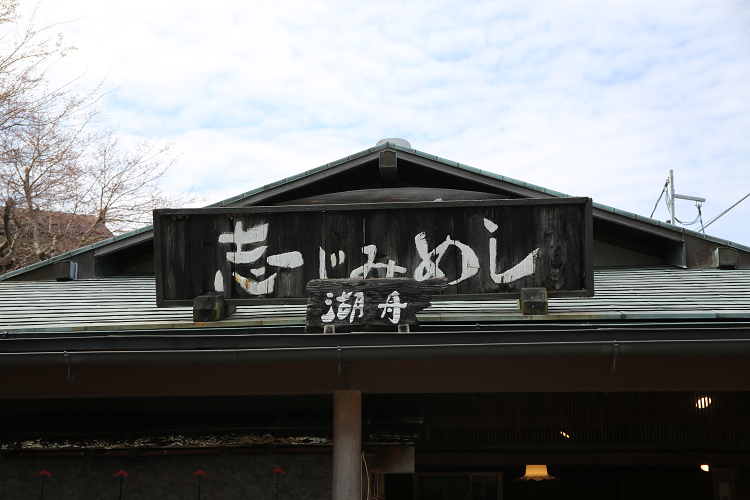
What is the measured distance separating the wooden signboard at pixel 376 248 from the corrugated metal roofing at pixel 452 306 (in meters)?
0.33

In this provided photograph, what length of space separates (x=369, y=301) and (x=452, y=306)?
4.68ft

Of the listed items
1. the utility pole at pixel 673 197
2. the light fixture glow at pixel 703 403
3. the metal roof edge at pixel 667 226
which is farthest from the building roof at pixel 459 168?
the utility pole at pixel 673 197

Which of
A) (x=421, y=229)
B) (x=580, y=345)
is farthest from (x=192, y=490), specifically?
(x=580, y=345)

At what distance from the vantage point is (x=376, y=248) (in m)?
5.07

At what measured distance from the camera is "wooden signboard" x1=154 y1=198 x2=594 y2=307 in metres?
4.95

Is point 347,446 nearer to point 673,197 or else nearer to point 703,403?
point 703,403

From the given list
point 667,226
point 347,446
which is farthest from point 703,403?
point 347,446

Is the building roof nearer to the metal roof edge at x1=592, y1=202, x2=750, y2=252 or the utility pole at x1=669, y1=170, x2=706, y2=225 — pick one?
the metal roof edge at x1=592, y1=202, x2=750, y2=252

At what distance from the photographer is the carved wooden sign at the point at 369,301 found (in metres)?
4.64

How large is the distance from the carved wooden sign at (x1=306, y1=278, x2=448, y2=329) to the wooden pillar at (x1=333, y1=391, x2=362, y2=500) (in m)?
0.78

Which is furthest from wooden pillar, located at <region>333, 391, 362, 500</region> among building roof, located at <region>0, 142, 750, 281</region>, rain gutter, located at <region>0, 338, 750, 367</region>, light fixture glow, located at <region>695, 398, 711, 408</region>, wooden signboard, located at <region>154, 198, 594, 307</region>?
light fixture glow, located at <region>695, 398, 711, 408</region>

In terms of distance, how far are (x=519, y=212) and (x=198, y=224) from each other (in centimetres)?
283

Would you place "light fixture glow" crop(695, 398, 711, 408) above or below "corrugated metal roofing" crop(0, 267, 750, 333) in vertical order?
below

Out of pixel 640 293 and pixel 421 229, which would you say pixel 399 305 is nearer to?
pixel 421 229
